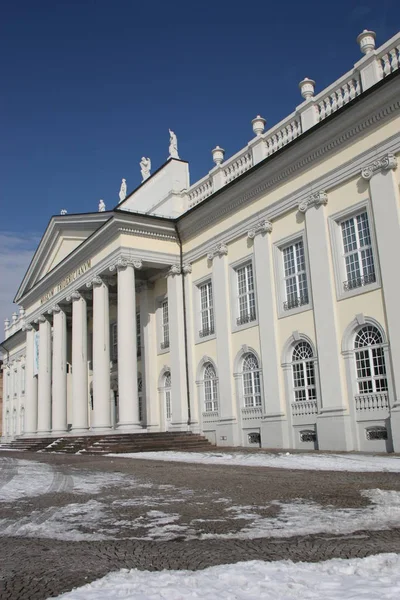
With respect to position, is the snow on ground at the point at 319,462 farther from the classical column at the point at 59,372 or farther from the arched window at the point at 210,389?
the classical column at the point at 59,372

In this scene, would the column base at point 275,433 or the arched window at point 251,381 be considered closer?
the column base at point 275,433

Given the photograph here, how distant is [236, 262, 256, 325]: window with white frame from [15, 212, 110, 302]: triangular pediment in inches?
284

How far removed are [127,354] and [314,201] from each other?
1067 cm

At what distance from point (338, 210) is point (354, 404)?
6506mm

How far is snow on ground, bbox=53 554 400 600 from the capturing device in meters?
3.75

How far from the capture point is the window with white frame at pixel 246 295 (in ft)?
78.2

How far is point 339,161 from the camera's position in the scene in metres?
19.4

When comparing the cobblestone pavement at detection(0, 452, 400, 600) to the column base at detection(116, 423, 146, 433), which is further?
the column base at detection(116, 423, 146, 433)

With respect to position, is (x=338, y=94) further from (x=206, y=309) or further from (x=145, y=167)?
(x=145, y=167)

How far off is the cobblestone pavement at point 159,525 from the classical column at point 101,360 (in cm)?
1485

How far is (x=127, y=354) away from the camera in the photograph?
25.4 meters

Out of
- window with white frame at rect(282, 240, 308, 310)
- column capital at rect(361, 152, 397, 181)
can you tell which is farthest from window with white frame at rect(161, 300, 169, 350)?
column capital at rect(361, 152, 397, 181)

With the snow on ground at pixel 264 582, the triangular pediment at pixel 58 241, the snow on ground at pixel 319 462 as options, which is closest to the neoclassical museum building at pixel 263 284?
the triangular pediment at pixel 58 241

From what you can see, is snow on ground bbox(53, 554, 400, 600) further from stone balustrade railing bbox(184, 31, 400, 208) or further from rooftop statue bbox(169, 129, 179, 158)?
rooftop statue bbox(169, 129, 179, 158)
